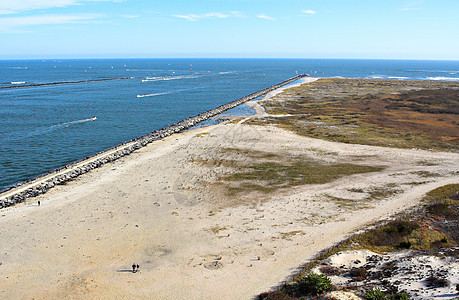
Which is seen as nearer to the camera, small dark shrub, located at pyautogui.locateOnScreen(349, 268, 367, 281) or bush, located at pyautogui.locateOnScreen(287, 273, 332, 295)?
bush, located at pyautogui.locateOnScreen(287, 273, 332, 295)

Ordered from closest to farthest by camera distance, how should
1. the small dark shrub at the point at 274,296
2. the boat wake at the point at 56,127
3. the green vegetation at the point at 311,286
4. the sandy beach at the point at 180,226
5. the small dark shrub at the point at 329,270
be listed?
1. the small dark shrub at the point at 274,296
2. the green vegetation at the point at 311,286
3. the small dark shrub at the point at 329,270
4. the sandy beach at the point at 180,226
5. the boat wake at the point at 56,127

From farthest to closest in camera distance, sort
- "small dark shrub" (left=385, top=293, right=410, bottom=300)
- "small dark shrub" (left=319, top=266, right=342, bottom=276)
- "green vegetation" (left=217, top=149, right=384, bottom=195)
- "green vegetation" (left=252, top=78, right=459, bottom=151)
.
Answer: "green vegetation" (left=252, top=78, right=459, bottom=151) < "green vegetation" (left=217, top=149, right=384, bottom=195) < "small dark shrub" (left=319, top=266, right=342, bottom=276) < "small dark shrub" (left=385, top=293, right=410, bottom=300)

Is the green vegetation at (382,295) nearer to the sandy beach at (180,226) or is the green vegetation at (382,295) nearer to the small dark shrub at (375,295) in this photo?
the small dark shrub at (375,295)

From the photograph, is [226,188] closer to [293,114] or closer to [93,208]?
[93,208]

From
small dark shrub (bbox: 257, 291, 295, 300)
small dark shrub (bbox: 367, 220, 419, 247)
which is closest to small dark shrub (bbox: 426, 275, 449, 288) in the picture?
small dark shrub (bbox: 367, 220, 419, 247)

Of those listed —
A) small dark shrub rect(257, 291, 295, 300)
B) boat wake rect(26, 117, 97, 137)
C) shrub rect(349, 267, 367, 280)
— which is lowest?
small dark shrub rect(257, 291, 295, 300)

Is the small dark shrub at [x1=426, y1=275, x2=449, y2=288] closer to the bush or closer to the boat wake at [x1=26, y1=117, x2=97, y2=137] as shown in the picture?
the bush

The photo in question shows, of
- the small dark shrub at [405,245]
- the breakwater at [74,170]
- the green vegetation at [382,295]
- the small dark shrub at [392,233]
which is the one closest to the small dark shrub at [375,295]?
the green vegetation at [382,295]

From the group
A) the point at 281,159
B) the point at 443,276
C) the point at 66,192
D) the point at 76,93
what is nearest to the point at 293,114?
the point at 281,159
